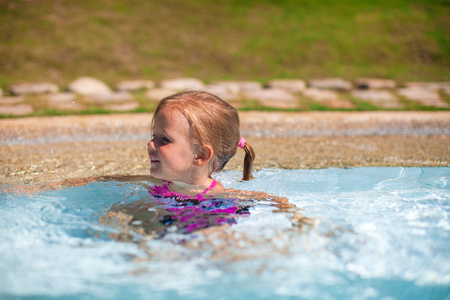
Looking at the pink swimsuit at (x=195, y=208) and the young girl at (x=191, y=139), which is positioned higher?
the young girl at (x=191, y=139)

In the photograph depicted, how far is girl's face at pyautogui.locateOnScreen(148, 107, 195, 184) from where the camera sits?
231 centimetres

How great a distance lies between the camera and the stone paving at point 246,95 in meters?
5.34

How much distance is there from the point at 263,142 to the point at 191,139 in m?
1.86

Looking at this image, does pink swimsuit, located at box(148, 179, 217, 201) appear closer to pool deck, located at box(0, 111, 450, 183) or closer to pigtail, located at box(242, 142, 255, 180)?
pigtail, located at box(242, 142, 255, 180)

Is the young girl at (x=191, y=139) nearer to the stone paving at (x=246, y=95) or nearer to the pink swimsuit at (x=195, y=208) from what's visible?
the pink swimsuit at (x=195, y=208)

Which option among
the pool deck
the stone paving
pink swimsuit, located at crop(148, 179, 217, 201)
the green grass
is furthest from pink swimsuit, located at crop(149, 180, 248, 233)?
the green grass

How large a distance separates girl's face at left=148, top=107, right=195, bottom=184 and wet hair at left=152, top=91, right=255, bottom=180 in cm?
3

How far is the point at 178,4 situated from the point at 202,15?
78 centimetres

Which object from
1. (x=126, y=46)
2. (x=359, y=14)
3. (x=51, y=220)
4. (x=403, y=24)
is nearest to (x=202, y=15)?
(x=126, y=46)

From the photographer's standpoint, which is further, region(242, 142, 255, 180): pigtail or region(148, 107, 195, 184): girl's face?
region(242, 142, 255, 180): pigtail

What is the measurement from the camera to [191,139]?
7.71 ft

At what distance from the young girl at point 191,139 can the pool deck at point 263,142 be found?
0.80 metres

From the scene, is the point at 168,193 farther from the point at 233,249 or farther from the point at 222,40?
the point at 222,40

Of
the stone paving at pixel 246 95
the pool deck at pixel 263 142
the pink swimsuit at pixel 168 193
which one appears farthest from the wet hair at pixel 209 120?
the stone paving at pixel 246 95
